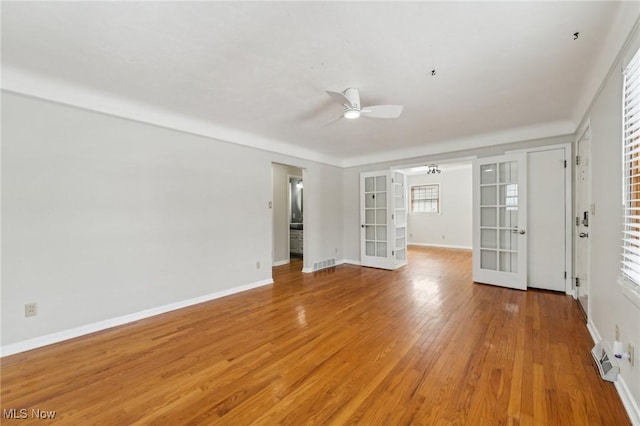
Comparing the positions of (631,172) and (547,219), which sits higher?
(631,172)

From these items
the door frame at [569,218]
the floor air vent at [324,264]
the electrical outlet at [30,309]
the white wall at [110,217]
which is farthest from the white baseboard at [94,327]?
the door frame at [569,218]

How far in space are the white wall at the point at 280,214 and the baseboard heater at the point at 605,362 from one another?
5.21 metres

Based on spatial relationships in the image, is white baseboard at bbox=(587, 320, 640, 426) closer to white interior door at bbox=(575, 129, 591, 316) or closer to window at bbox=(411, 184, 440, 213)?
white interior door at bbox=(575, 129, 591, 316)

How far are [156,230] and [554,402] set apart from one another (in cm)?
400

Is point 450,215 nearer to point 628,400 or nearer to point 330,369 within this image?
point 628,400

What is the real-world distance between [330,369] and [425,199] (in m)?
8.28

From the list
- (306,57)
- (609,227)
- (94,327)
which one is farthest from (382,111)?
(94,327)

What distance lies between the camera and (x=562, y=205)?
3865 millimetres

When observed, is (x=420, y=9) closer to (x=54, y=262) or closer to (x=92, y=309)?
(x=54, y=262)

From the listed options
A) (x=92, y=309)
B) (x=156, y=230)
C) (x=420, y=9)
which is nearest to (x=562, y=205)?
(x=420, y=9)

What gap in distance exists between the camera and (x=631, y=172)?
1682mm

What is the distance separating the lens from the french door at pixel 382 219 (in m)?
5.59

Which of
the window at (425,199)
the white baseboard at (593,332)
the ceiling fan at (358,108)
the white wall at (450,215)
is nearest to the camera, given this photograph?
the white baseboard at (593,332)

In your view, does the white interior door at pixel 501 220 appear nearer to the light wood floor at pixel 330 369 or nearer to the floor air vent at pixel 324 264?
the light wood floor at pixel 330 369
